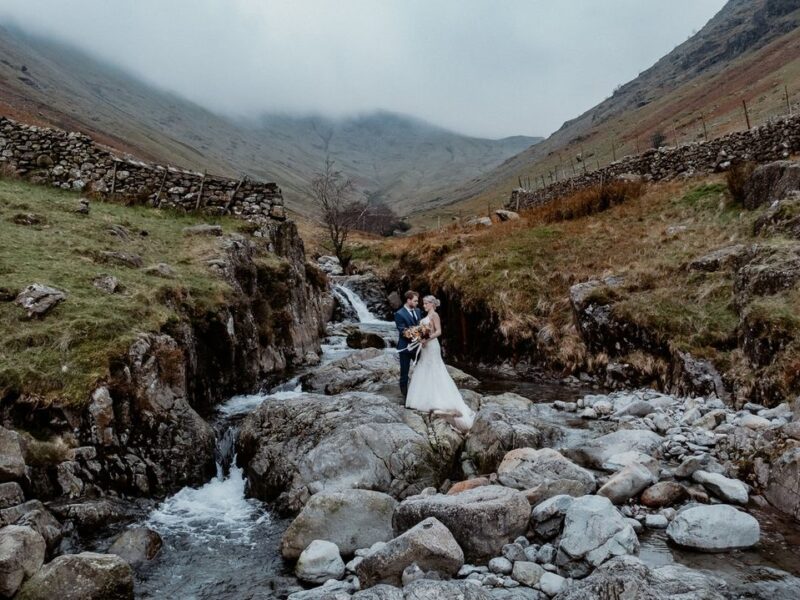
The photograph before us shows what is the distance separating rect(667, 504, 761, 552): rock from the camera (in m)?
7.46

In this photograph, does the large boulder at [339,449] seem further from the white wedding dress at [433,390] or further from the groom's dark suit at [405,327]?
the groom's dark suit at [405,327]

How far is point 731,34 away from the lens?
17388cm

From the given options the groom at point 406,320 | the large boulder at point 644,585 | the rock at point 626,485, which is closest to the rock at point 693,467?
the rock at point 626,485

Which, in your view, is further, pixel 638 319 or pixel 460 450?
pixel 638 319

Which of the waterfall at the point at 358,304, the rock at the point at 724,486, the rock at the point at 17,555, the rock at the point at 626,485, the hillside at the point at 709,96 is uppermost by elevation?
the hillside at the point at 709,96

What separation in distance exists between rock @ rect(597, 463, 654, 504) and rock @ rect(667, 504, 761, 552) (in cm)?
121

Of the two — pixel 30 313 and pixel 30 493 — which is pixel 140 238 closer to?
pixel 30 313

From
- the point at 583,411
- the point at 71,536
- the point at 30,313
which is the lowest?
the point at 583,411

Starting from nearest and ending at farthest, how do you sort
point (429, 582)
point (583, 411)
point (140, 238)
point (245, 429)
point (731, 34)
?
point (429, 582), point (245, 429), point (583, 411), point (140, 238), point (731, 34)

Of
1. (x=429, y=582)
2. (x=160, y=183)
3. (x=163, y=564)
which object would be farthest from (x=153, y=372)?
(x=160, y=183)

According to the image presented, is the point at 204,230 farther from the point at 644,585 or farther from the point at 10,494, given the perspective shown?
the point at 644,585

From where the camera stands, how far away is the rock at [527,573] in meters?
7.05

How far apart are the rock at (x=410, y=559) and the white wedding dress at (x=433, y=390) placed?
547 centimetres

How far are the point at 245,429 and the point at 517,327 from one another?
14.2m
